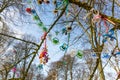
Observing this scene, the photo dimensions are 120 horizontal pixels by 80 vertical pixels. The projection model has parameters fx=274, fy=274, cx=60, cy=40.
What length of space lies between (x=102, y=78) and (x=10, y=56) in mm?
16101

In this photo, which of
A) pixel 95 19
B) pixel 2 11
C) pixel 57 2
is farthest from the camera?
pixel 2 11

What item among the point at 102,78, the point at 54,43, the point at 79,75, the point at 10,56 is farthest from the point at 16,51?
the point at 54,43

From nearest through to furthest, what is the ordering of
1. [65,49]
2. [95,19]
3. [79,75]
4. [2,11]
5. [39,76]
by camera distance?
[95,19], [65,49], [2,11], [79,75], [39,76]

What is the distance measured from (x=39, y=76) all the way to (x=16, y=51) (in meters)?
11.4

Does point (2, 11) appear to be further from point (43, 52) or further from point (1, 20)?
point (43, 52)

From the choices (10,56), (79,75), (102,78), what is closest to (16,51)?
(10,56)

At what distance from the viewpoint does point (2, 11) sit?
11797mm

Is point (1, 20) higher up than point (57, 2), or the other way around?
point (57, 2)

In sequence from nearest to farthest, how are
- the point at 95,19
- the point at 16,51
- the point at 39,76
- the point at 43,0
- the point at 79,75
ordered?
the point at 95,19 < the point at 43,0 < the point at 16,51 < the point at 79,75 < the point at 39,76

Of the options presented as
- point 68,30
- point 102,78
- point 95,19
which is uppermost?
point 95,19

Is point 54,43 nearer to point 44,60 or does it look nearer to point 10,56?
point 44,60

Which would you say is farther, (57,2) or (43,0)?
(57,2)

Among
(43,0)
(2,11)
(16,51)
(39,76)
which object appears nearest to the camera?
(43,0)

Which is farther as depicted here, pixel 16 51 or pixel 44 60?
pixel 16 51
